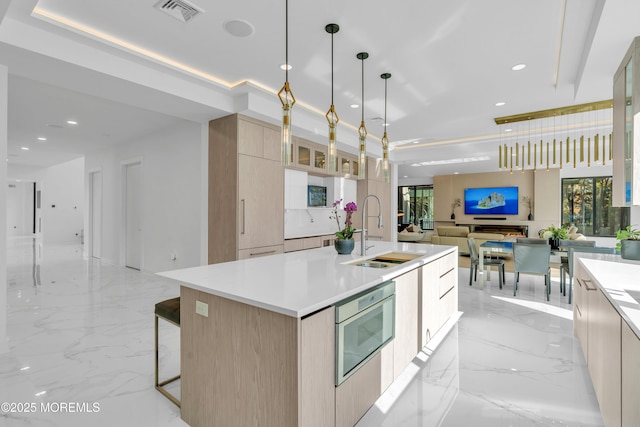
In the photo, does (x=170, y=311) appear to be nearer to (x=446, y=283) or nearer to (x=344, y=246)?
(x=344, y=246)

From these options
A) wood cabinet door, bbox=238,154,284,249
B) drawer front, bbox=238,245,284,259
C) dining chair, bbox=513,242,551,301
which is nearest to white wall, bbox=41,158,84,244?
wood cabinet door, bbox=238,154,284,249

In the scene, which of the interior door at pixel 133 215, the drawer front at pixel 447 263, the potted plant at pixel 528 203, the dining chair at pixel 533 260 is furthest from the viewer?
the potted plant at pixel 528 203

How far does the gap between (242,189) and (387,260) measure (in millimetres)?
2064

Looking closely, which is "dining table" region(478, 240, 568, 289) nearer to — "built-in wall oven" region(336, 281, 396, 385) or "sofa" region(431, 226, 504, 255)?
"sofa" region(431, 226, 504, 255)

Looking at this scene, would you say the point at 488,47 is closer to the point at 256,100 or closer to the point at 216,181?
the point at 256,100

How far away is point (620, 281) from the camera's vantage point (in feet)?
6.30

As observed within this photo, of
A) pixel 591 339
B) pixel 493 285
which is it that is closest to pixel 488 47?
pixel 591 339

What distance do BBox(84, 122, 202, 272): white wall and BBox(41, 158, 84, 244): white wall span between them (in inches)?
229

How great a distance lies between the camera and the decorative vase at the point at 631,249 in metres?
2.55

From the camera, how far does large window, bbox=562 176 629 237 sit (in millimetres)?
9625

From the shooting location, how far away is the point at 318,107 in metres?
4.50

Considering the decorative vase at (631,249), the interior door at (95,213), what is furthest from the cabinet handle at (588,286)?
the interior door at (95,213)

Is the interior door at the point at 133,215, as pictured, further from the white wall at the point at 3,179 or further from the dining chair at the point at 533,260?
the dining chair at the point at 533,260

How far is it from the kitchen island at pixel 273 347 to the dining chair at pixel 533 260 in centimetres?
311
